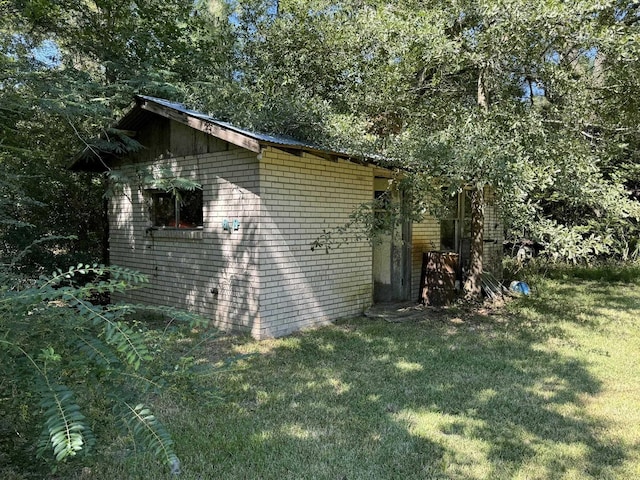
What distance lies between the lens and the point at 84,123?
974 centimetres

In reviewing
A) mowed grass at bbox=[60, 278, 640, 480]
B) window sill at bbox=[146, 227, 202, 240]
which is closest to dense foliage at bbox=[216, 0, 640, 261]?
mowed grass at bbox=[60, 278, 640, 480]

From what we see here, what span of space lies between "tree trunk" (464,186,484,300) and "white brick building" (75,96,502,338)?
1840 millimetres

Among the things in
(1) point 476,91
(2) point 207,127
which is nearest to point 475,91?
(1) point 476,91

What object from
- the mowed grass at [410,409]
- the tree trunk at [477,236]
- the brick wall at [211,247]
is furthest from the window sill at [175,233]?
the tree trunk at [477,236]

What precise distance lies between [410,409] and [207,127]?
4641 mm

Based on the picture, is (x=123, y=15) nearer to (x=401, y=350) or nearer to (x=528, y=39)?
(x=528, y=39)

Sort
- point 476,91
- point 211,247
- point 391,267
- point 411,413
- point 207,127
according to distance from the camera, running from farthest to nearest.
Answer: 1. point 391,267
2. point 476,91
3. point 211,247
4. point 207,127
5. point 411,413

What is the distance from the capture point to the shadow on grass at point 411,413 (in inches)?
120

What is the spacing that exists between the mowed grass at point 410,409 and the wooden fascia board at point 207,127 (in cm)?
266

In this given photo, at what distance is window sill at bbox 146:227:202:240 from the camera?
7121mm

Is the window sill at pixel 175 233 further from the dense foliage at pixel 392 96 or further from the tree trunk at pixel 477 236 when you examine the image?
Result: the tree trunk at pixel 477 236

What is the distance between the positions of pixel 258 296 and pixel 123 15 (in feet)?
24.8

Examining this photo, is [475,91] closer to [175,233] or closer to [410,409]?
[175,233]

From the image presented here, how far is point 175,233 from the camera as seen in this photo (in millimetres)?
7402
